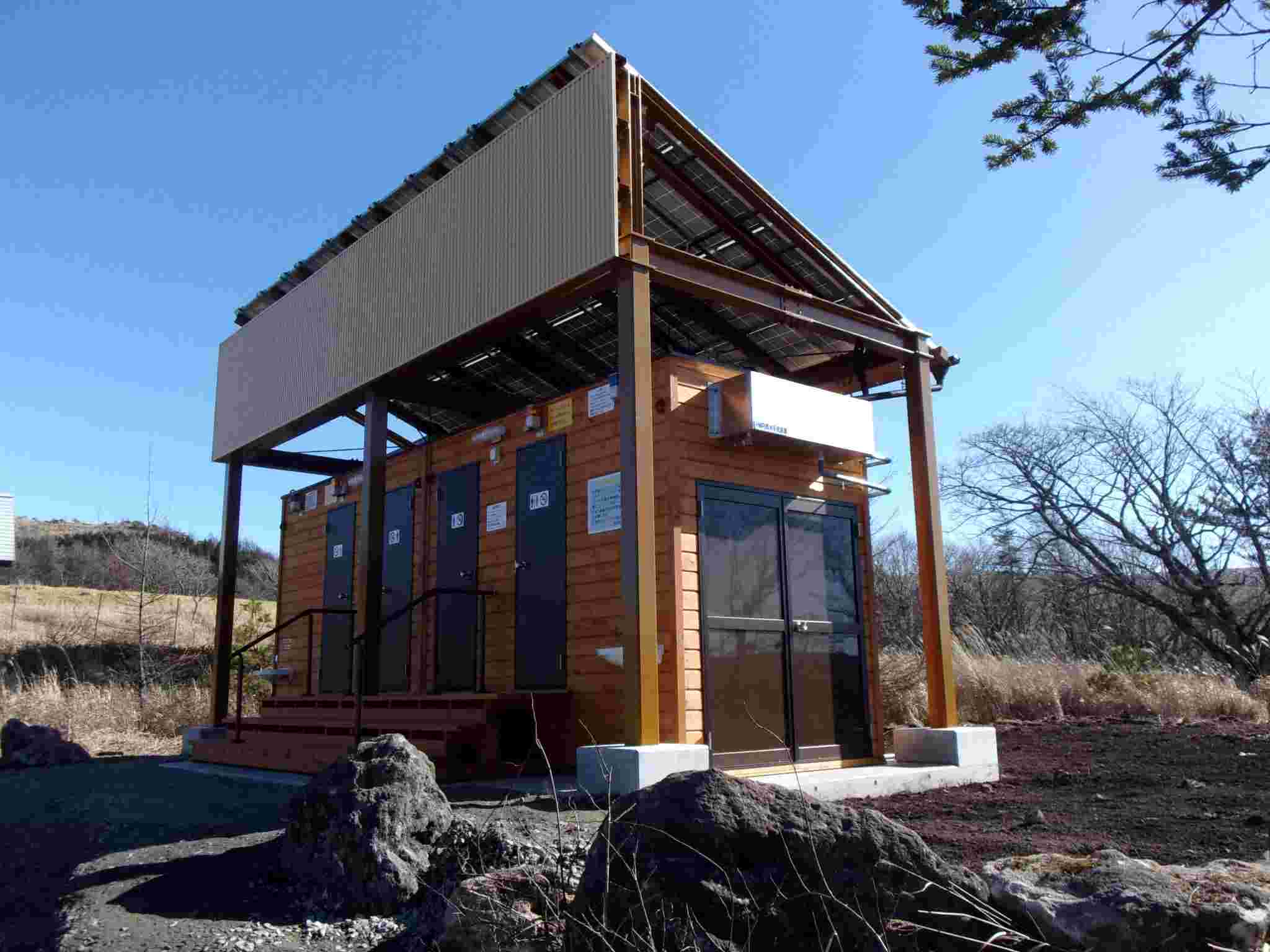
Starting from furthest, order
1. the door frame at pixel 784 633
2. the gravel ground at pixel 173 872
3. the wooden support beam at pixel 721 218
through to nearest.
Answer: the wooden support beam at pixel 721 218 → the door frame at pixel 784 633 → the gravel ground at pixel 173 872

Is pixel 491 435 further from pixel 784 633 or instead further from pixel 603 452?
pixel 784 633

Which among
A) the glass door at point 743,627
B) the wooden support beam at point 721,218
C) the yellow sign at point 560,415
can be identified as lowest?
the glass door at point 743,627

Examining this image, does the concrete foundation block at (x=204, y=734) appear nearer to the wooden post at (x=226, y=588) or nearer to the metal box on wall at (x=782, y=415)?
the wooden post at (x=226, y=588)

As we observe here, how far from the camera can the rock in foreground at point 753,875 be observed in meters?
2.93

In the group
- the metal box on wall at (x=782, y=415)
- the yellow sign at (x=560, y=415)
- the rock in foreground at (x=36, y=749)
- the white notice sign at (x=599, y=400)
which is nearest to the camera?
the metal box on wall at (x=782, y=415)

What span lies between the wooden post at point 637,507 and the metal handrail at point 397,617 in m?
2.37

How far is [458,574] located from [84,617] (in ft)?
61.5

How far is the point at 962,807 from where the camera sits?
6.79 m

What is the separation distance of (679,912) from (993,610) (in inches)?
1085

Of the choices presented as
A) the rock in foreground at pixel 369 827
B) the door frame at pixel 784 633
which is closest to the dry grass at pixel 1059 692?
the door frame at pixel 784 633

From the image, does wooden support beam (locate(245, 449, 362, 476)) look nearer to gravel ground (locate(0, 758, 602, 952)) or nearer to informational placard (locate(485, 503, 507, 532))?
informational placard (locate(485, 503, 507, 532))

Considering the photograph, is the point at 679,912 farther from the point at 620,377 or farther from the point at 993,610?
the point at 993,610

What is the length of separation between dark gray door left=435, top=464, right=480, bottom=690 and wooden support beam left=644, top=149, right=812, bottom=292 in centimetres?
333

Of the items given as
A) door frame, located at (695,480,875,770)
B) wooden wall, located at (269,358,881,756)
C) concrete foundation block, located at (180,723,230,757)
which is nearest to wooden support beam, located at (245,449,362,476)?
wooden wall, located at (269,358,881,756)
